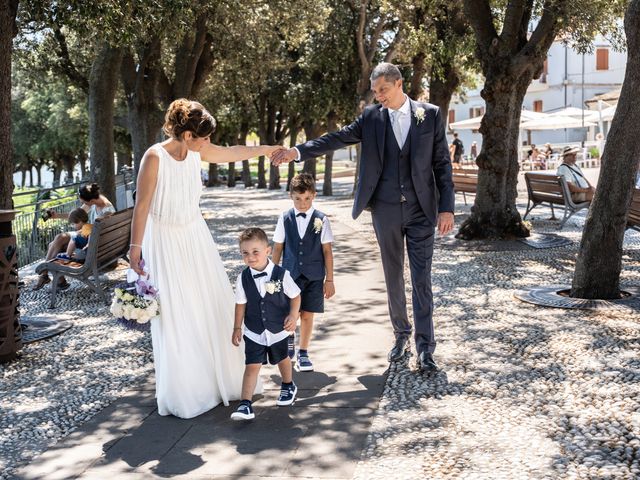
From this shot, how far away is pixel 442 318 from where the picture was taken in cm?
772

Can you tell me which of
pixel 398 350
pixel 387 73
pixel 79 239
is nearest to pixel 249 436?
pixel 398 350

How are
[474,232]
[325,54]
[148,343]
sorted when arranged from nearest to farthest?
[148,343]
[474,232]
[325,54]

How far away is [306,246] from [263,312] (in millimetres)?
931

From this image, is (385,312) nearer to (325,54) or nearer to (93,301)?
(93,301)

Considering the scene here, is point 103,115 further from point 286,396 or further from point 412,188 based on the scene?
point 286,396

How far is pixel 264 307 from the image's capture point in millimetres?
5109

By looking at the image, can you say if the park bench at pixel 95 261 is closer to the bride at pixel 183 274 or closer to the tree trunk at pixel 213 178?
the bride at pixel 183 274

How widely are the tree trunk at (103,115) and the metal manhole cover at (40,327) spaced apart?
22.2 ft

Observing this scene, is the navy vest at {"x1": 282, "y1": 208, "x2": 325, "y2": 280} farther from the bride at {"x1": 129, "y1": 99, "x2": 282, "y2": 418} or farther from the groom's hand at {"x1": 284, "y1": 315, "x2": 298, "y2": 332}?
the groom's hand at {"x1": 284, "y1": 315, "x2": 298, "y2": 332}

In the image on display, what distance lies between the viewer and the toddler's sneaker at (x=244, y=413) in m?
4.92

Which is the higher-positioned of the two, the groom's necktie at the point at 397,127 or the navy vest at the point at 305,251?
the groom's necktie at the point at 397,127

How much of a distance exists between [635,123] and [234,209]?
→ 1817 cm

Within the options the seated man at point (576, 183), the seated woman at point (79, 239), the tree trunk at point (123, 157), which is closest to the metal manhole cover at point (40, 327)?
the seated woman at point (79, 239)

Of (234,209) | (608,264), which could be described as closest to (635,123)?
(608,264)
